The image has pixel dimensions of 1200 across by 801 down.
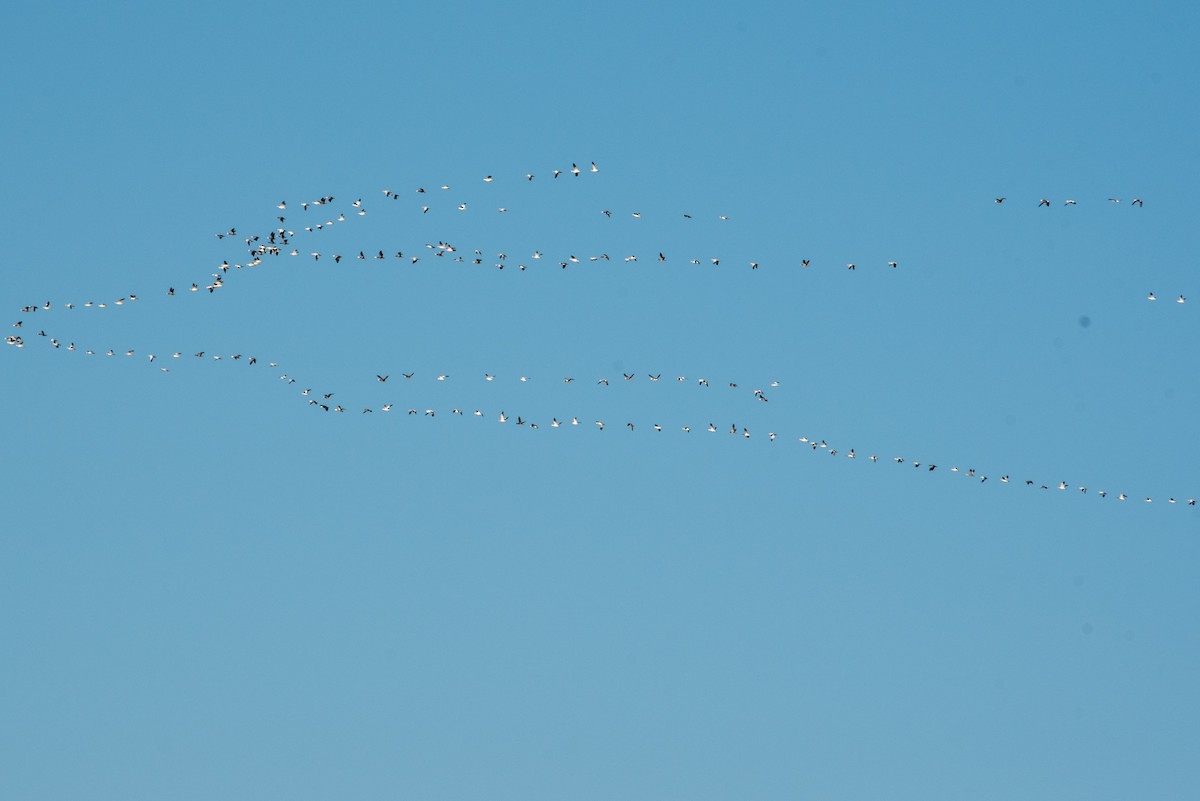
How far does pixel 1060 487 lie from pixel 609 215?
72.2ft

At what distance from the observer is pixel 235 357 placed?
77.2m

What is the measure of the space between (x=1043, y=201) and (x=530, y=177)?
20.2 metres

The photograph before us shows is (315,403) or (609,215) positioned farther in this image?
(315,403)

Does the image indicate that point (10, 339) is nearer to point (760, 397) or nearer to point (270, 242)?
point (270, 242)

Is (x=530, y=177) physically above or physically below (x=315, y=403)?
above

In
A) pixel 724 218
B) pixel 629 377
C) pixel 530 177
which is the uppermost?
pixel 530 177

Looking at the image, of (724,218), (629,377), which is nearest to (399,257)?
(629,377)

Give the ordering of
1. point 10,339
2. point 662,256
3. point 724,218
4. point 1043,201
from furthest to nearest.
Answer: point 10,339
point 662,256
point 1043,201
point 724,218

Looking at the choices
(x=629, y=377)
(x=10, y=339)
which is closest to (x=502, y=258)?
(x=629, y=377)

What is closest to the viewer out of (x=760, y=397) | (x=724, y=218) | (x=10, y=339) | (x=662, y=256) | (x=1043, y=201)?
(x=724, y=218)

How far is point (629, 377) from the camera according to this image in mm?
70750

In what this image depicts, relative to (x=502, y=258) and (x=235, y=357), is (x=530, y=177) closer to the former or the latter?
(x=502, y=258)

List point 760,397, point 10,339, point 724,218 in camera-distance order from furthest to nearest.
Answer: point 760,397 → point 10,339 → point 724,218

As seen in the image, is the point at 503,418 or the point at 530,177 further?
the point at 503,418
